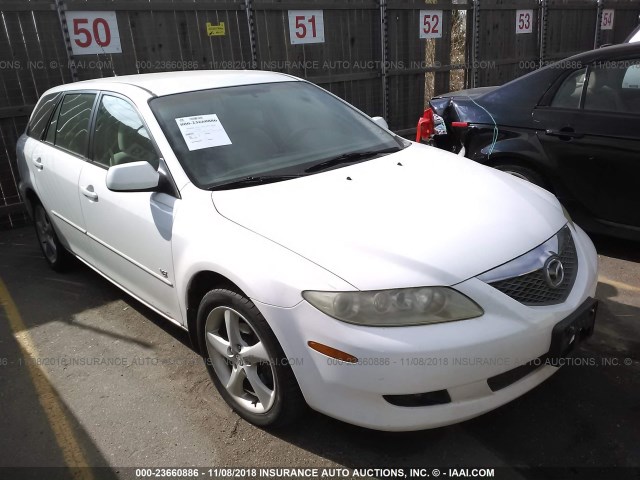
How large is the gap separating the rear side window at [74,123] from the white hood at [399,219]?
1.68m

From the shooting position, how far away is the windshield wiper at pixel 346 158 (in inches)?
115

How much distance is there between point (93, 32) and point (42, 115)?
2.21 meters

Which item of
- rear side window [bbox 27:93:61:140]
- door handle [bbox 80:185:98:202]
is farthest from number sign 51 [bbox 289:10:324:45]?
door handle [bbox 80:185:98:202]

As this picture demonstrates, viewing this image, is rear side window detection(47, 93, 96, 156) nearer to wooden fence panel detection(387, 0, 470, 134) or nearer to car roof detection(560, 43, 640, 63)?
car roof detection(560, 43, 640, 63)

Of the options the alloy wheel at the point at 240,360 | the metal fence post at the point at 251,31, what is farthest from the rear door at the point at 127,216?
the metal fence post at the point at 251,31

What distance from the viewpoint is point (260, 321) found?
228 centimetres

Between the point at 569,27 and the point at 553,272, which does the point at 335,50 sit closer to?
the point at 569,27

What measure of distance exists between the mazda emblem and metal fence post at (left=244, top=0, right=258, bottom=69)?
6068 mm

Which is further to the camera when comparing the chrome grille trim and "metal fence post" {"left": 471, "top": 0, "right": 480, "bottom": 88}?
"metal fence post" {"left": 471, "top": 0, "right": 480, "bottom": 88}

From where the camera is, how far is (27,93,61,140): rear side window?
4.43 m

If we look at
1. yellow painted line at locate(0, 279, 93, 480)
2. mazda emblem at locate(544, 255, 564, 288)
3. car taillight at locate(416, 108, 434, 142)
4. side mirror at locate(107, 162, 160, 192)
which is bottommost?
yellow painted line at locate(0, 279, 93, 480)

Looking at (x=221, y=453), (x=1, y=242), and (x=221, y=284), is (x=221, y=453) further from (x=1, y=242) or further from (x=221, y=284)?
(x=1, y=242)

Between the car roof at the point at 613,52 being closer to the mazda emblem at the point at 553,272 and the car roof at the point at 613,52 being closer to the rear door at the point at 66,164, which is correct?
the mazda emblem at the point at 553,272

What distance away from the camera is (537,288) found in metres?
2.26
